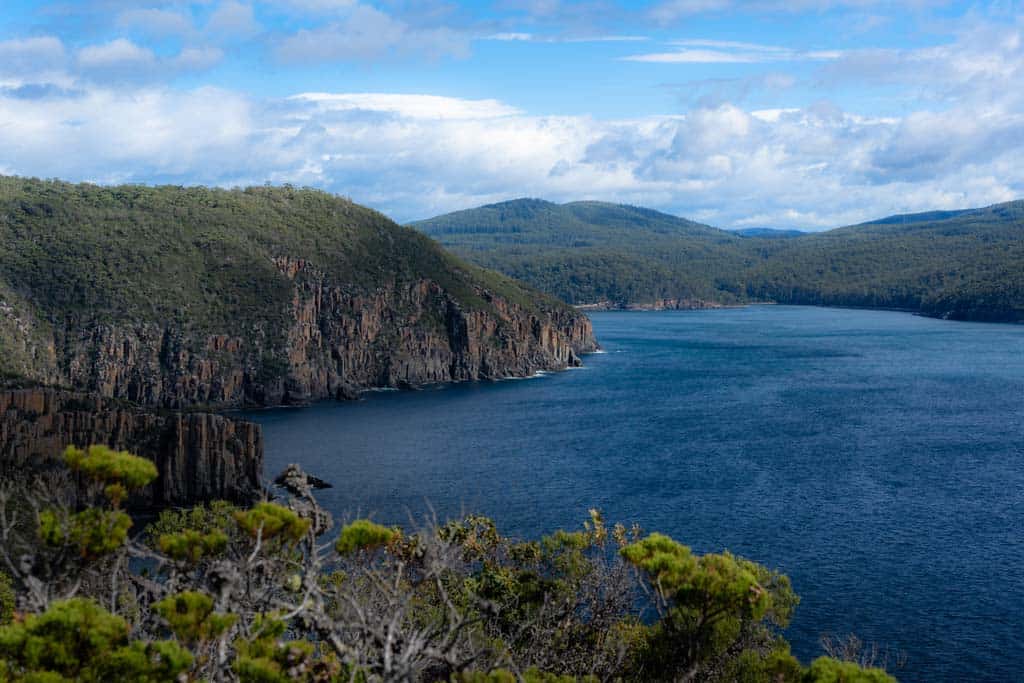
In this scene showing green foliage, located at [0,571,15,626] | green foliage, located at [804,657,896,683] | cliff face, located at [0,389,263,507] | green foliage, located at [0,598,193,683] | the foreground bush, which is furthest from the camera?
cliff face, located at [0,389,263,507]

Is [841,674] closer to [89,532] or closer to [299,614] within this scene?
[299,614]

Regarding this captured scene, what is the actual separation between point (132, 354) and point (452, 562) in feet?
360

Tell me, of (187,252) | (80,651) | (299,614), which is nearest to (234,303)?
(187,252)

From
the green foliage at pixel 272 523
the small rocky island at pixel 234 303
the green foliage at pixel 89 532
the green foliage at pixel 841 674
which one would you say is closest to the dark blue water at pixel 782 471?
the green foliage at pixel 272 523

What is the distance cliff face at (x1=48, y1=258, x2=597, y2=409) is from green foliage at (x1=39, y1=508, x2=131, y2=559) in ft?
362

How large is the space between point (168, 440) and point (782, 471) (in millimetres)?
50678

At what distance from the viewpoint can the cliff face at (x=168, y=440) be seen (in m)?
71.7

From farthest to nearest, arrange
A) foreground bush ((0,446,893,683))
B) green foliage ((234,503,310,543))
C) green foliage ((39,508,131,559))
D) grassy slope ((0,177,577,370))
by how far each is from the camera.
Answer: grassy slope ((0,177,577,370)) < green foliage ((234,503,310,543)) < green foliage ((39,508,131,559)) < foreground bush ((0,446,893,683))

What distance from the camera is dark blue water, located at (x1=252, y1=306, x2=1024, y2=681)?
50.7 m

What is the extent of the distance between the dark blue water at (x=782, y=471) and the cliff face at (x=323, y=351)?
972 centimetres

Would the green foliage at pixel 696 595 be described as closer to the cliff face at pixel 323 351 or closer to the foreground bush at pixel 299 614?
the foreground bush at pixel 299 614

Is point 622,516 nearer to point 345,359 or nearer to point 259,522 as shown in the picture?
point 259,522

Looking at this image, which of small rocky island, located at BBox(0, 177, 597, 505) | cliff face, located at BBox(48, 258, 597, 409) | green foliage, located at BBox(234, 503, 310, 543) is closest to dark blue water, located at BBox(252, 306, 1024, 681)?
green foliage, located at BBox(234, 503, 310, 543)

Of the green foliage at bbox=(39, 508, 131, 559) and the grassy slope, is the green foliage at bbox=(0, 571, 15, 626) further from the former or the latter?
the grassy slope
